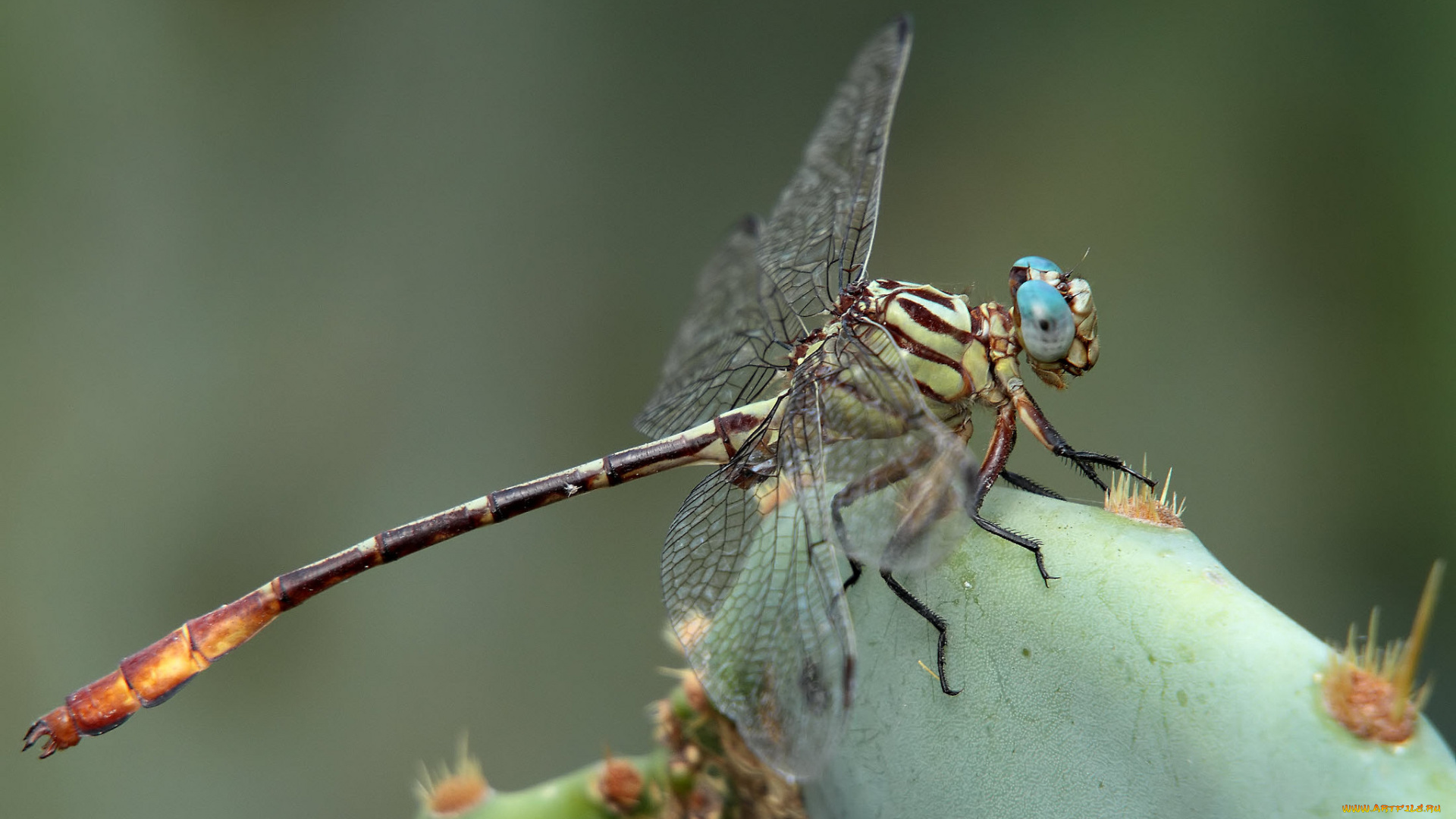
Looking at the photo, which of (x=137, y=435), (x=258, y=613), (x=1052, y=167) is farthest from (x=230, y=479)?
(x=1052, y=167)

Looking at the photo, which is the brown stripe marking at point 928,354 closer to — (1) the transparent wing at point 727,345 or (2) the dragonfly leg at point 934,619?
(1) the transparent wing at point 727,345

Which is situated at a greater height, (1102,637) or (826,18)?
(826,18)

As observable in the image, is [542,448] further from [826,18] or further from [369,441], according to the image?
[826,18]

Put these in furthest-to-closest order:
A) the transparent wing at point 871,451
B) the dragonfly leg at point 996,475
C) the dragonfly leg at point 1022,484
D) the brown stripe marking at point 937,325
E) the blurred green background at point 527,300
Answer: the blurred green background at point 527,300 < the brown stripe marking at point 937,325 < the dragonfly leg at point 1022,484 < the transparent wing at point 871,451 < the dragonfly leg at point 996,475

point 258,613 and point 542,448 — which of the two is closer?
point 258,613

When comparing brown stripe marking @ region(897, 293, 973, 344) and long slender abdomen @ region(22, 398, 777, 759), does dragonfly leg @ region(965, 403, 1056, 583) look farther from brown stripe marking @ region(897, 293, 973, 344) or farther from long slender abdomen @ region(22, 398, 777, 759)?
long slender abdomen @ region(22, 398, 777, 759)

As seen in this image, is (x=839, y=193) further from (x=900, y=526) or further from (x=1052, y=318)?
(x=900, y=526)

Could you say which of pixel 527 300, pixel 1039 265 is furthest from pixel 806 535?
pixel 527 300

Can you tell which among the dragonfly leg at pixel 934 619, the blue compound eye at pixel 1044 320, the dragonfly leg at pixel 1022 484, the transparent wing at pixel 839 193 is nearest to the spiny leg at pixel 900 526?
the dragonfly leg at pixel 934 619
